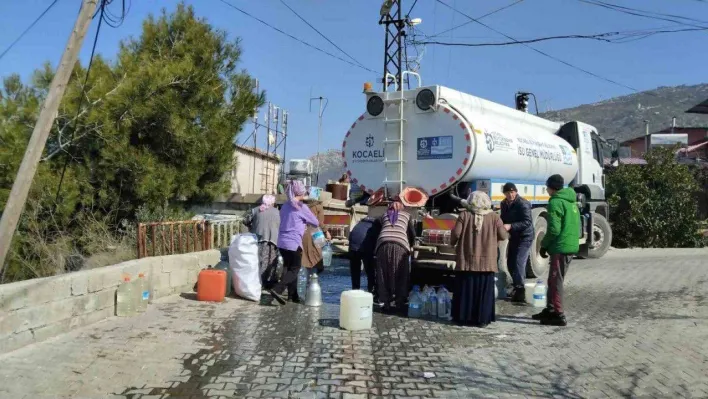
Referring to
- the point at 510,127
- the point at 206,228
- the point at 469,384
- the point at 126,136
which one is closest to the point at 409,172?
the point at 510,127

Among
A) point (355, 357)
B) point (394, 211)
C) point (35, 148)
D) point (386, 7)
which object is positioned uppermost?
point (386, 7)

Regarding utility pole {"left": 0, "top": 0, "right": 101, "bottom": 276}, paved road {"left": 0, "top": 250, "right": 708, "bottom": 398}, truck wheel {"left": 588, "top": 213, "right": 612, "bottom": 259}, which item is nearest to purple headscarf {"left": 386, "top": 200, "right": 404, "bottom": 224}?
paved road {"left": 0, "top": 250, "right": 708, "bottom": 398}

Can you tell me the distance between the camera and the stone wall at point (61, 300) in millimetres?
4934

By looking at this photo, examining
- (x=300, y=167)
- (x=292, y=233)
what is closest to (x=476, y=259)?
(x=292, y=233)

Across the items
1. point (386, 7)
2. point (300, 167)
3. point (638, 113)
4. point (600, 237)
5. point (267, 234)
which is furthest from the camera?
point (638, 113)

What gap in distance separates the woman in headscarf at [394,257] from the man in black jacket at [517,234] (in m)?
1.64

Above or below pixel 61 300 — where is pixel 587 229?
above

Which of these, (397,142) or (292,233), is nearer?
(292,233)

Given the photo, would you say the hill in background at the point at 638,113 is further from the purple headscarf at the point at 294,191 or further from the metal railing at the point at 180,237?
the purple headscarf at the point at 294,191

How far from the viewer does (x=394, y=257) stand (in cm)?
691

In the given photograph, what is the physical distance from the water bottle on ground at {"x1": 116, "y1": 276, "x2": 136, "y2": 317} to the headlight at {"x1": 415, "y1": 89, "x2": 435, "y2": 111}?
465 centimetres

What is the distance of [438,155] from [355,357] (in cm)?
388

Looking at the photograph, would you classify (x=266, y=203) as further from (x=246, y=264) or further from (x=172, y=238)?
(x=172, y=238)

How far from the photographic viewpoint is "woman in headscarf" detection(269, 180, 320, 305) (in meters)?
Answer: 7.38
